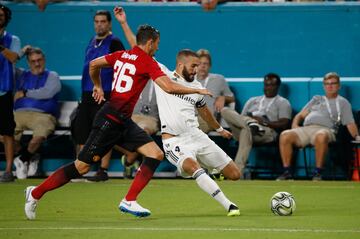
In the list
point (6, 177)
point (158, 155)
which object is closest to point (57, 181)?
point (158, 155)

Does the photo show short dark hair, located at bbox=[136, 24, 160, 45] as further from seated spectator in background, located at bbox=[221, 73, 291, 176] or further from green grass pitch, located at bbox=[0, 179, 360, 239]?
seated spectator in background, located at bbox=[221, 73, 291, 176]

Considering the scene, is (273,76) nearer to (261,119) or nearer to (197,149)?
(261,119)

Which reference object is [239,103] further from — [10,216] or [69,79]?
[10,216]

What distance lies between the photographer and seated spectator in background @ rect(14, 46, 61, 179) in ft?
56.9

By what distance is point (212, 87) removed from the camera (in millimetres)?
17234

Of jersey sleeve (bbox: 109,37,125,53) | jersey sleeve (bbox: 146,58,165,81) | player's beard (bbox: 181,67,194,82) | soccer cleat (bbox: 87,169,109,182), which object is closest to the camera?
jersey sleeve (bbox: 146,58,165,81)

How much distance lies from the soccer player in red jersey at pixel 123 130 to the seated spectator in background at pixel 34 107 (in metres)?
6.33

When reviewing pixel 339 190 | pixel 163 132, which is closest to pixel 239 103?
pixel 339 190

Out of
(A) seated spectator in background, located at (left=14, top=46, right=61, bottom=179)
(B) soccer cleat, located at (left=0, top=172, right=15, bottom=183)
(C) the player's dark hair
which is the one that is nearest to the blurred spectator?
A: (B) soccer cleat, located at (left=0, top=172, right=15, bottom=183)

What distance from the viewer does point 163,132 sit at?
39.1 feet

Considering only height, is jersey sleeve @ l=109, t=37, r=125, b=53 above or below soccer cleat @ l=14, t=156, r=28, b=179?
above

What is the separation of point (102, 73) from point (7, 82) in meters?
1.57

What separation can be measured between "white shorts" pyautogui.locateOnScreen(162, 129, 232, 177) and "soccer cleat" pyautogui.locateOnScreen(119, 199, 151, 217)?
92 centimetres

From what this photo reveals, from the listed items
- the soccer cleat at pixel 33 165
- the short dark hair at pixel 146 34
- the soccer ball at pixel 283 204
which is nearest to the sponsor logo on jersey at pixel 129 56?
the short dark hair at pixel 146 34
